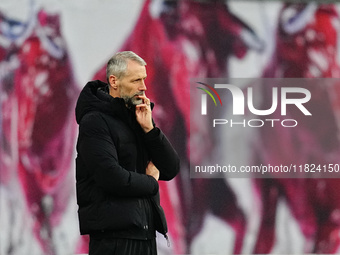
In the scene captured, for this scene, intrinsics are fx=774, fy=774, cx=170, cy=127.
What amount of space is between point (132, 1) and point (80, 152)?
3.19 meters

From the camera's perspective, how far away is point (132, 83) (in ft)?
12.6

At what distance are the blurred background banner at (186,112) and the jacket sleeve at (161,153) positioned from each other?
2.80 meters

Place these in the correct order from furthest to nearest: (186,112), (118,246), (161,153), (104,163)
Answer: (186,112), (161,153), (118,246), (104,163)

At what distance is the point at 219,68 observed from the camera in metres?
6.78

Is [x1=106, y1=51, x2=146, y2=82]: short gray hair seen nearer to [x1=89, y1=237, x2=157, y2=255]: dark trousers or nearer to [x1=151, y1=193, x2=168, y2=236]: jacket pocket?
[x1=151, y1=193, x2=168, y2=236]: jacket pocket

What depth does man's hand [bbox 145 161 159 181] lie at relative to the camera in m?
3.90

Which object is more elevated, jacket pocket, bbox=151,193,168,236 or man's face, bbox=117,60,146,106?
man's face, bbox=117,60,146,106

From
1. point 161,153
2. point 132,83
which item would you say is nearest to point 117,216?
point 161,153

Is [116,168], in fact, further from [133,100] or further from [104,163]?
[133,100]

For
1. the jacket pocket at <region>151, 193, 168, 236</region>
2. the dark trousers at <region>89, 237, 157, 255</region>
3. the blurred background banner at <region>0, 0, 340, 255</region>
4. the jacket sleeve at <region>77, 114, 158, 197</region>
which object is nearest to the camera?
the jacket sleeve at <region>77, 114, 158, 197</region>

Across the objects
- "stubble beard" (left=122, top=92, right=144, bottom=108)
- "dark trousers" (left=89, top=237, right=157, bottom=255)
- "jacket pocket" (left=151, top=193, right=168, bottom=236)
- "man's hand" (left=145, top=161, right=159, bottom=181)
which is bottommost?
"dark trousers" (left=89, top=237, right=157, bottom=255)

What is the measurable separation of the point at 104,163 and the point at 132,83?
1.49 ft

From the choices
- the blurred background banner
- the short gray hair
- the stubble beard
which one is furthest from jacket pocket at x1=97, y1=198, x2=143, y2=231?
the blurred background banner

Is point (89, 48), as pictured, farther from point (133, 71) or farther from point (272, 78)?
point (133, 71)
